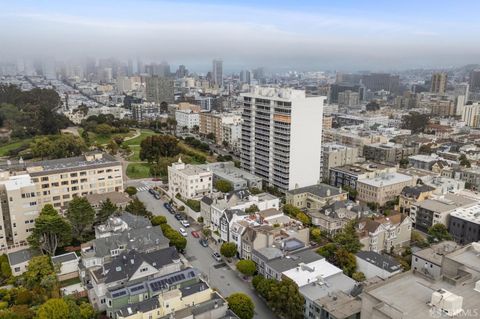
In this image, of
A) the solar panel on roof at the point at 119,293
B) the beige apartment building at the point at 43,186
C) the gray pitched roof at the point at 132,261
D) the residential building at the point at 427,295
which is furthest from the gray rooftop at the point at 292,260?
the beige apartment building at the point at 43,186

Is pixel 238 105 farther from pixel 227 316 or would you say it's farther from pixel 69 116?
pixel 227 316

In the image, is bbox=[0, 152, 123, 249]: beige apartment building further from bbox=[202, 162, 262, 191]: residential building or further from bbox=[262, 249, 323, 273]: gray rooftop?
bbox=[262, 249, 323, 273]: gray rooftop

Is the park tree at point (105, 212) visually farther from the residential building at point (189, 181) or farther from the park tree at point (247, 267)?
the park tree at point (247, 267)

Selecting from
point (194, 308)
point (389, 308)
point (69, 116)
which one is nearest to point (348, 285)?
point (389, 308)

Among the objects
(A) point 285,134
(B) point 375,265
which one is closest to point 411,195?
(A) point 285,134

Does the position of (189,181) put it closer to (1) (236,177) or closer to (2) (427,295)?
(1) (236,177)

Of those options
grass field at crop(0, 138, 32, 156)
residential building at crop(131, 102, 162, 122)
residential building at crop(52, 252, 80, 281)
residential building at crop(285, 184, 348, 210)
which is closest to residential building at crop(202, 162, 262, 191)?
residential building at crop(285, 184, 348, 210)
